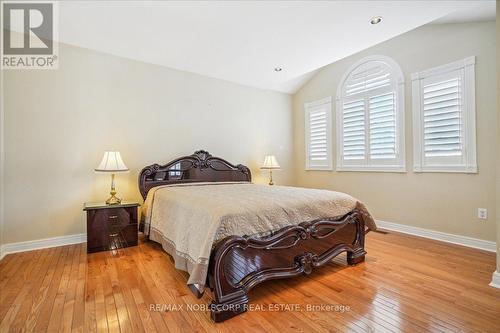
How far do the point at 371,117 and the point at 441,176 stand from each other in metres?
1.30

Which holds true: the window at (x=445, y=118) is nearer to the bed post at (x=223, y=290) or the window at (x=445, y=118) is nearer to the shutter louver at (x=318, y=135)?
the shutter louver at (x=318, y=135)

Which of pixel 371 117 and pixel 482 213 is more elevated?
pixel 371 117

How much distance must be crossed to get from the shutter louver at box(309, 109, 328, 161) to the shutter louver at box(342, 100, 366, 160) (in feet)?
1.44

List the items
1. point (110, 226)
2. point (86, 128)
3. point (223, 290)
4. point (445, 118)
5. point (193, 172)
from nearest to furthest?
point (223, 290) → point (110, 226) → point (445, 118) → point (86, 128) → point (193, 172)

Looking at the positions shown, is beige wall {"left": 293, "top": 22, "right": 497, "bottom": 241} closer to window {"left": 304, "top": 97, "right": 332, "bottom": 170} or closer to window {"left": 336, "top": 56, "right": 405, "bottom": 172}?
window {"left": 336, "top": 56, "right": 405, "bottom": 172}

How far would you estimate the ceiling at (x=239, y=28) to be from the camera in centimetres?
258

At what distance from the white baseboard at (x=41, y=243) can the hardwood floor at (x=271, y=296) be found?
146 millimetres

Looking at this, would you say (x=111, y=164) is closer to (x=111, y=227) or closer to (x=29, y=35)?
(x=111, y=227)

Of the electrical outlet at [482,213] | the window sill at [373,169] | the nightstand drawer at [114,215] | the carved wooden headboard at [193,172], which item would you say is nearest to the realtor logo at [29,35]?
the carved wooden headboard at [193,172]

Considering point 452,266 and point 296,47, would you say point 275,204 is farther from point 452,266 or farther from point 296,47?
point 296,47

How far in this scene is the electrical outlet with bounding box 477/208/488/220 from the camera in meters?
2.89

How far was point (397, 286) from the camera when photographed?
6.73 ft

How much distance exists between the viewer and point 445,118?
3145 mm

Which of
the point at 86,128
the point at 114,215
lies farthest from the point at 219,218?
the point at 86,128
